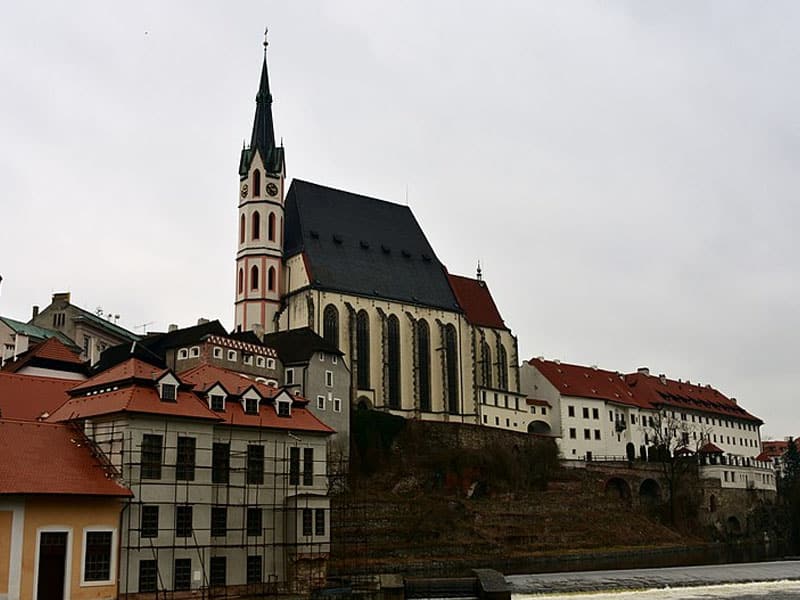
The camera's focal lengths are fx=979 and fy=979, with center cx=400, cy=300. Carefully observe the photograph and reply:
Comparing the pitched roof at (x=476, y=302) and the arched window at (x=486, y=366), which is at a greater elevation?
the pitched roof at (x=476, y=302)

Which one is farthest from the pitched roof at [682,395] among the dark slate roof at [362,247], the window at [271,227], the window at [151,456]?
the window at [151,456]

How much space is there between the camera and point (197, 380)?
49969 mm

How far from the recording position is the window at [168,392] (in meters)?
44.3

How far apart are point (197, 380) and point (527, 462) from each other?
50.9 m

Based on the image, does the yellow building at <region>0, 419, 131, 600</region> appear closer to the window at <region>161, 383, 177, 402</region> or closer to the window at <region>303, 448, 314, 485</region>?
the window at <region>161, 383, 177, 402</region>

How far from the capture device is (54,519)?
3891 cm

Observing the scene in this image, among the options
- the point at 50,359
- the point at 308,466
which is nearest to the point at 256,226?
the point at 50,359

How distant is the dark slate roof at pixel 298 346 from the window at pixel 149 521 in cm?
3641

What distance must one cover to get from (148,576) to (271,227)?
6062cm

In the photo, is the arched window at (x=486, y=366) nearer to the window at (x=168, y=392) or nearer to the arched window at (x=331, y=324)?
the arched window at (x=331, y=324)

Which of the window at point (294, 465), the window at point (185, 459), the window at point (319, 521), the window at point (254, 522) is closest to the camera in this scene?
the window at point (185, 459)

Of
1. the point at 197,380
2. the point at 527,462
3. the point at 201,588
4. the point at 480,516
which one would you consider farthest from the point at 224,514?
the point at 527,462

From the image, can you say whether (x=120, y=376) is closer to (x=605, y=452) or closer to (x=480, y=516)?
(x=480, y=516)

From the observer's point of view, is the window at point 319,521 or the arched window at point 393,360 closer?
the window at point 319,521
